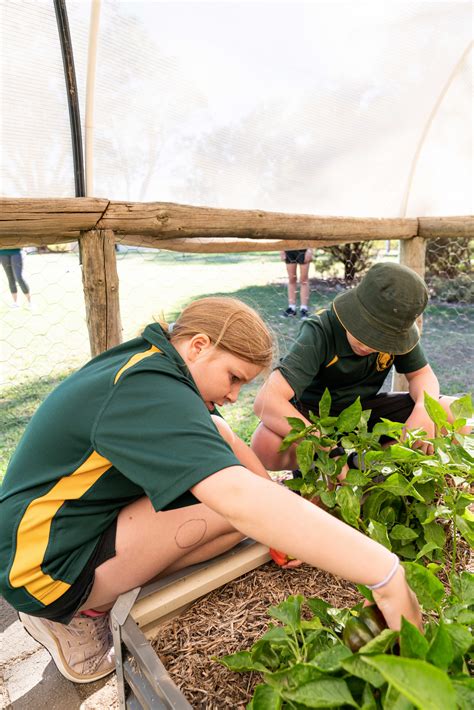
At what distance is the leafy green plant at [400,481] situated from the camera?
0.91 metres

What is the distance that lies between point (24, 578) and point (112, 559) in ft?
0.53

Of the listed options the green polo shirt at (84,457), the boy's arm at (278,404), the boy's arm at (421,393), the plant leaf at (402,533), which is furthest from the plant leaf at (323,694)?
the boy's arm at (421,393)

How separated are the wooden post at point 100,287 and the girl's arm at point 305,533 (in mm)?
950

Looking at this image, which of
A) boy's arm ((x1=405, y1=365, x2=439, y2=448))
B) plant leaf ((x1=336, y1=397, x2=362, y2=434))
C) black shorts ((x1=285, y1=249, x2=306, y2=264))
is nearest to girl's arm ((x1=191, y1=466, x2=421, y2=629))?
plant leaf ((x1=336, y1=397, x2=362, y2=434))

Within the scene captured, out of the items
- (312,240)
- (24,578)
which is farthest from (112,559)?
(312,240)

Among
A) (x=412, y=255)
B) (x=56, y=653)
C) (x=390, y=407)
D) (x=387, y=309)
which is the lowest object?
Answer: (x=56, y=653)

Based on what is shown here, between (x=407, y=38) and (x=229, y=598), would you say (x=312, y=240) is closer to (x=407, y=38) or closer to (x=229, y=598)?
(x=407, y=38)

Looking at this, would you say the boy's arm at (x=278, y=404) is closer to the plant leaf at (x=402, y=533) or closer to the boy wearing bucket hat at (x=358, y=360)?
the boy wearing bucket hat at (x=358, y=360)

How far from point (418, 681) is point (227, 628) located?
59 cm

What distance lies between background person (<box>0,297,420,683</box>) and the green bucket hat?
19.8 inches

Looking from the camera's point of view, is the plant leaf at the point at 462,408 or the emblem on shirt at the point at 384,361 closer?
the plant leaf at the point at 462,408

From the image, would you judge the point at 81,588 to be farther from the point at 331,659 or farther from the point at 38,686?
the point at 331,659

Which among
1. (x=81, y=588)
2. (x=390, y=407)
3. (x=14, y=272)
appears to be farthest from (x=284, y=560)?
(x=14, y=272)

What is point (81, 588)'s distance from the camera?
964 millimetres
